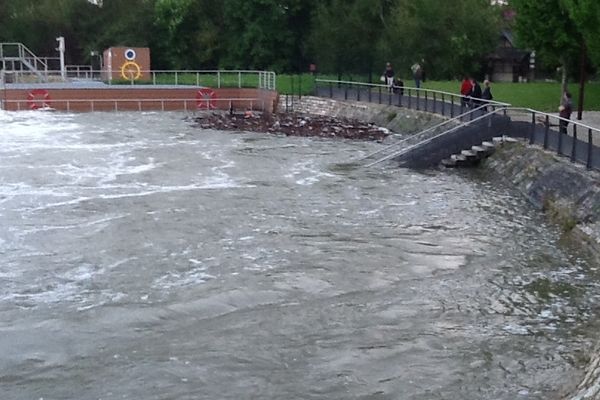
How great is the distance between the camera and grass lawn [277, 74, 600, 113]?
36.6m

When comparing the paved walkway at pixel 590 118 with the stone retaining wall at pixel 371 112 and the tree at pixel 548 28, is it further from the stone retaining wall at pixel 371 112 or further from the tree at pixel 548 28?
the stone retaining wall at pixel 371 112

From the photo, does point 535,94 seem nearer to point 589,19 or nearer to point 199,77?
point 589,19

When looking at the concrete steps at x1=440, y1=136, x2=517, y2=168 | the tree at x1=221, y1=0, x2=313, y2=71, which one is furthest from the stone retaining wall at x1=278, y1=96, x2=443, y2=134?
the tree at x1=221, y1=0, x2=313, y2=71

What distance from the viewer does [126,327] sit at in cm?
1175

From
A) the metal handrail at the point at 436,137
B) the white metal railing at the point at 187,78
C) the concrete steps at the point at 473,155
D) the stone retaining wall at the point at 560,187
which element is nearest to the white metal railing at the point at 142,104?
the white metal railing at the point at 187,78

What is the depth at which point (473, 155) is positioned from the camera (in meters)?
25.3

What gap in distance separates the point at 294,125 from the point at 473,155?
13760mm

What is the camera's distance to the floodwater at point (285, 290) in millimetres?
10125

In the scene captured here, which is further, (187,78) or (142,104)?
(187,78)

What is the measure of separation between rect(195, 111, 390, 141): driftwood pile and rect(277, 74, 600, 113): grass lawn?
552 cm

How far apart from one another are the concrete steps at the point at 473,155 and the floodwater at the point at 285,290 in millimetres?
1449

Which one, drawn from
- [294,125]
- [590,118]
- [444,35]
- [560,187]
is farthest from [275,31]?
[560,187]

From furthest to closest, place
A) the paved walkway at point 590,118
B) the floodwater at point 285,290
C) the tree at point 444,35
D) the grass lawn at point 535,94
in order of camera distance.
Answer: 1. the tree at point 444,35
2. the grass lawn at point 535,94
3. the paved walkway at point 590,118
4. the floodwater at point 285,290

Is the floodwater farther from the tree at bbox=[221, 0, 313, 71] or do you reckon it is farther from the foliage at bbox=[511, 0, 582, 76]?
the tree at bbox=[221, 0, 313, 71]
